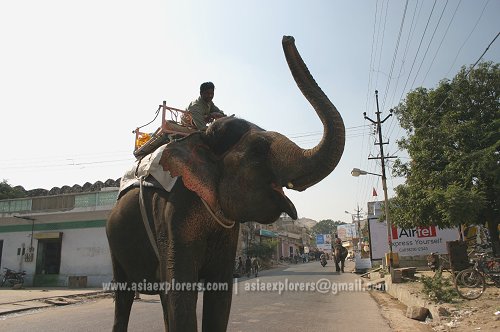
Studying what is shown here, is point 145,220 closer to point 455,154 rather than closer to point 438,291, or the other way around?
point 438,291

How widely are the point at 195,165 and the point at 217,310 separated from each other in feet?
3.97

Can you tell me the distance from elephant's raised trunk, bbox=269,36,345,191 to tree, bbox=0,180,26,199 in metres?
34.0

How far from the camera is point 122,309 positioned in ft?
12.5

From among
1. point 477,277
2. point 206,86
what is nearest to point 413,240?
point 477,277

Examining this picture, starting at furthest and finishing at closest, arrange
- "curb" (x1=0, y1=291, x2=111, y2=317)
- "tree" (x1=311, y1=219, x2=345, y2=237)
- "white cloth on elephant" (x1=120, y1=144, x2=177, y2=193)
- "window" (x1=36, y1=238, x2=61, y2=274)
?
1. "tree" (x1=311, y1=219, x2=345, y2=237)
2. "window" (x1=36, y1=238, x2=61, y2=274)
3. "curb" (x1=0, y1=291, x2=111, y2=317)
4. "white cloth on elephant" (x1=120, y1=144, x2=177, y2=193)

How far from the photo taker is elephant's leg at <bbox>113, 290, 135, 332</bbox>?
3752mm

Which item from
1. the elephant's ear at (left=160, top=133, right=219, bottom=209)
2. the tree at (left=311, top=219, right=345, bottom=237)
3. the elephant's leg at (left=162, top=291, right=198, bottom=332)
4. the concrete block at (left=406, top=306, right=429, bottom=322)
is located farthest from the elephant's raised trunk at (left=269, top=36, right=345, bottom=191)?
the tree at (left=311, top=219, right=345, bottom=237)

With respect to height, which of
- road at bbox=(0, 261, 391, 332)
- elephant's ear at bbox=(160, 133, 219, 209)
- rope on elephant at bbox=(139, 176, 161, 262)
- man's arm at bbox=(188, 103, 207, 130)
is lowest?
road at bbox=(0, 261, 391, 332)

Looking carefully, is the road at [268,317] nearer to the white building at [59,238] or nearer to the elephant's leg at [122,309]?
the elephant's leg at [122,309]

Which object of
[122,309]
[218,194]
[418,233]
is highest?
[418,233]

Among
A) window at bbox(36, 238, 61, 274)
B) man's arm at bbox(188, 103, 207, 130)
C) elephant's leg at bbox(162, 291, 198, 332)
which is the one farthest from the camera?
window at bbox(36, 238, 61, 274)

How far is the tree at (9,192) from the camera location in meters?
30.8

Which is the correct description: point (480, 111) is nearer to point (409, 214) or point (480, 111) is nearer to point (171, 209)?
point (409, 214)

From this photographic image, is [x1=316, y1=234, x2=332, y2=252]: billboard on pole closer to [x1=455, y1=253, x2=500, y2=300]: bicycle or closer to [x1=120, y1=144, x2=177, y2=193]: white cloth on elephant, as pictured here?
[x1=455, y1=253, x2=500, y2=300]: bicycle
